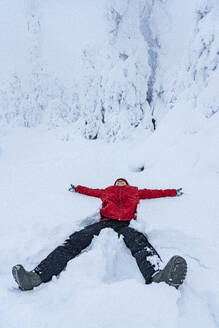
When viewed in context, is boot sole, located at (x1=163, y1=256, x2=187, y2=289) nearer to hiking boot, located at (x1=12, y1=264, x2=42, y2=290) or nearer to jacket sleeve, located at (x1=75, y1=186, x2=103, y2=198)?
hiking boot, located at (x1=12, y1=264, x2=42, y2=290)

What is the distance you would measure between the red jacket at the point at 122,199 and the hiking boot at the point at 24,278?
112 centimetres

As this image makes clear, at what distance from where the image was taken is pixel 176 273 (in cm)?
157

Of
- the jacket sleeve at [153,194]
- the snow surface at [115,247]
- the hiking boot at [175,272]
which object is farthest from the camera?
the jacket sleeve at [153,194]

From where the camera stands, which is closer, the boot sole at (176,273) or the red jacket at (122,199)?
the boot sole at (176,273)

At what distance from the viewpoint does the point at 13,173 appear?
17.4ft

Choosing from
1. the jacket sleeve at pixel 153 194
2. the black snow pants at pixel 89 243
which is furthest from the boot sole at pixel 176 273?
the jacket sleeve at pixel 153 194

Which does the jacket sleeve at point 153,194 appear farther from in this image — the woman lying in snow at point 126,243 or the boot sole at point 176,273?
the boot sole at point 176,273

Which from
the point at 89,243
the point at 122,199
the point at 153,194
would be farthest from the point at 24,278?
the point at 153,194

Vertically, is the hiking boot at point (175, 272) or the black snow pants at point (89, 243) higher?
the hiking boot at point (175, 272)

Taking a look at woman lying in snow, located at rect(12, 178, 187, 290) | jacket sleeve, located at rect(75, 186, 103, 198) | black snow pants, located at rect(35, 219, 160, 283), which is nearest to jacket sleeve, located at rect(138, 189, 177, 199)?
woman lying in snow, located at rect(12, 178, 187, 290)

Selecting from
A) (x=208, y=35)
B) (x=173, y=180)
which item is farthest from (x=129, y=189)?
(x=208, y=35)

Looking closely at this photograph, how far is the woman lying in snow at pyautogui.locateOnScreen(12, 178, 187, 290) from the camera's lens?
63.8 inches

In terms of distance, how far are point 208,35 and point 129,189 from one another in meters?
5.68

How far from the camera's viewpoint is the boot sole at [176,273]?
1.57m
